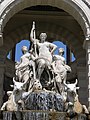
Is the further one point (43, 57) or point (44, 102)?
point (43, 57)

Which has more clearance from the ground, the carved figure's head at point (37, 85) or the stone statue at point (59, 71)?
the stone statue at point (59, 71)

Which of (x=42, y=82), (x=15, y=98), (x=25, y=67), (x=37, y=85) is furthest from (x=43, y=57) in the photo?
(x=15, y=98)

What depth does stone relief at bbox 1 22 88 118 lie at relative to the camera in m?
11.6

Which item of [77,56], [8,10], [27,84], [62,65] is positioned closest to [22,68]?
[27,84]

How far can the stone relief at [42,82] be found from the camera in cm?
1162

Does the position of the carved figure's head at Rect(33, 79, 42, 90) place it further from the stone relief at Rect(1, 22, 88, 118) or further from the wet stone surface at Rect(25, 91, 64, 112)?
the wet stone surface at Rect(25, 91, 64, 112)

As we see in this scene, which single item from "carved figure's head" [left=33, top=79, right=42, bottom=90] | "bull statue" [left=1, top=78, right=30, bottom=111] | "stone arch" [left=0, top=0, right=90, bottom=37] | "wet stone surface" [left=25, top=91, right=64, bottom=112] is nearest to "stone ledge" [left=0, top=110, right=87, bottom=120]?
"bull statue" [left=1, top=78, right=30, bottom=111]

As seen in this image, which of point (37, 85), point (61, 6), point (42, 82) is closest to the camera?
point (37, 85)

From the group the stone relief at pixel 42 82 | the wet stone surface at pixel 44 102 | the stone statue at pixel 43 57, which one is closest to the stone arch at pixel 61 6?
the stone relief at pixel 42 82

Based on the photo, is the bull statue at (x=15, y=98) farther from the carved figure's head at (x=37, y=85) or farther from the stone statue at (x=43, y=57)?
the stone statue at (x=43, y=57)

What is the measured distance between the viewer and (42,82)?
13.6 m

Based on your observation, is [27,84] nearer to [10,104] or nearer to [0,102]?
[10,104]

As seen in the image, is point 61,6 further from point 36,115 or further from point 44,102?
point 36,115

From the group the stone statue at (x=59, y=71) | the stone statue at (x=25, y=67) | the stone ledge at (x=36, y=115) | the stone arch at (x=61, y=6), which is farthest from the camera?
the stone arch at (x=61, y=6)
